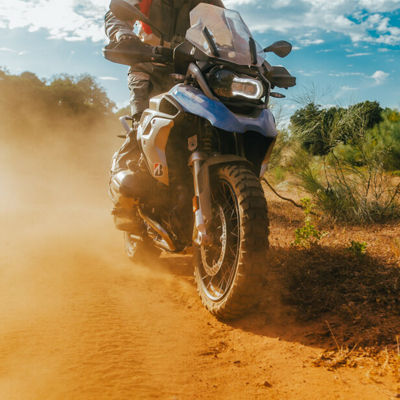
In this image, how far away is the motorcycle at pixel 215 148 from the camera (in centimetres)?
273

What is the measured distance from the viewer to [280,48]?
11.5ft

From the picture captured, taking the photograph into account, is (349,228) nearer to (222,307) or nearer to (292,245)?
(292,245)

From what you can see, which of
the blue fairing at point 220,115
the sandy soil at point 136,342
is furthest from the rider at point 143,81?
the blue fairing at point 220,115

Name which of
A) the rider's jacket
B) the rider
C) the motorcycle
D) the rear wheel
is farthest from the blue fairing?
the rear wheel

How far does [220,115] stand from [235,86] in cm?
24

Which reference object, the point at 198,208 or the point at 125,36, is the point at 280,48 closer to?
the point at 125,36

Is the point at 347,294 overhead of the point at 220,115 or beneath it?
beneath

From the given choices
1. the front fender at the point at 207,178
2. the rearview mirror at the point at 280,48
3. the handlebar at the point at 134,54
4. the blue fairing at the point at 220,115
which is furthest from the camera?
the rearview mirror at the point at 280,48

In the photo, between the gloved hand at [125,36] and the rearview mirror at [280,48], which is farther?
the rearview mirror at [280,48]

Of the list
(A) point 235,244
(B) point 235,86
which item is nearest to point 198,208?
(A) point 235,244

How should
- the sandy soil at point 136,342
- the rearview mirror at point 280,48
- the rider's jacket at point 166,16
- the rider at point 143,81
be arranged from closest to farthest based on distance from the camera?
1. the sandy soil at point 136,342
2. the rearview mirror at point 280,48
3. the rider at point 143,81
4. the rider's jacket at point 166,16

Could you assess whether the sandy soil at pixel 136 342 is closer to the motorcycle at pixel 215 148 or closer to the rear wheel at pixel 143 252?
the rear wheel at pixel 143 252

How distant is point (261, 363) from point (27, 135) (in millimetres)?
20843

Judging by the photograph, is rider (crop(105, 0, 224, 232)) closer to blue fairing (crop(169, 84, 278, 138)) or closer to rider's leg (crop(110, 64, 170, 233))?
rider's leg (crop(110, 64, 170, 233))
